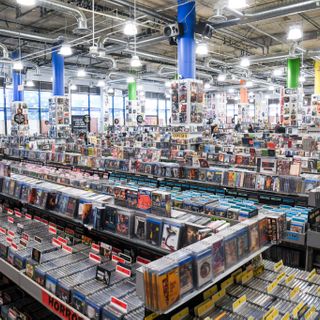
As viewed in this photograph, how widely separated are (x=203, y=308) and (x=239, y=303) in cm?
30

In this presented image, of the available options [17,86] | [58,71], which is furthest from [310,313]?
[17,86]

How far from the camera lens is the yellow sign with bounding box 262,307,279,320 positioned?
8.23 ft

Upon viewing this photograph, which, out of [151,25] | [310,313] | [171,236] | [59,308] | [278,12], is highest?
[151,25]

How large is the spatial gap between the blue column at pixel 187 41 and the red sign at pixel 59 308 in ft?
28.8

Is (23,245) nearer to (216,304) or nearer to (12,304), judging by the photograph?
(12,304)

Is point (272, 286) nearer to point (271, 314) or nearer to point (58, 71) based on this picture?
point (271, 314)

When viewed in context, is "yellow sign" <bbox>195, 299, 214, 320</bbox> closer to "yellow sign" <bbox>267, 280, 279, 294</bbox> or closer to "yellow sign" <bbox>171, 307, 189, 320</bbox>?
"yellow sign" <bbox>171, 307, 189, 320</bbox>

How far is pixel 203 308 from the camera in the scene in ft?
8.76

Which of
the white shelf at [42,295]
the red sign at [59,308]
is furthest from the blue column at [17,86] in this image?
the red sign at [59,308]

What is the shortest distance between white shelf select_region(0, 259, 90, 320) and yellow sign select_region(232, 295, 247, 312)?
1192 millimetres

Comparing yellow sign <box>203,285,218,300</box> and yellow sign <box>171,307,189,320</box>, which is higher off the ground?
yellow sign <box>203,285,218,300</box>

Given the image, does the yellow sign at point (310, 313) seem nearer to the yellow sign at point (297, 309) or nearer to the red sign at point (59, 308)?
the yellow sign at point (297, 309)

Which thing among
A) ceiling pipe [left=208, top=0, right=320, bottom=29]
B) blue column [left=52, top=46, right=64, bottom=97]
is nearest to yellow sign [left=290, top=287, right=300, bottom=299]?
ceiling pipe [left=208, top=0, right=320, bottom=29]

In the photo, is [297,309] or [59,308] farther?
[59,308]
